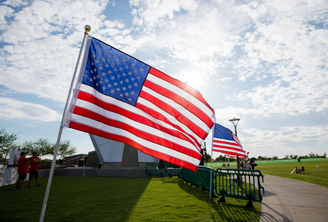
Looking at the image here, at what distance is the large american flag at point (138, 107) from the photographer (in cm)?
414

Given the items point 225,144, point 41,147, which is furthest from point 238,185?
point 41,147

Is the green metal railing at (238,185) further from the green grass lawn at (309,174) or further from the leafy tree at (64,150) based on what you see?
the leafy tree at (64,150)

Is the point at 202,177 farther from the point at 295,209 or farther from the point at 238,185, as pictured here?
the point at 295,209

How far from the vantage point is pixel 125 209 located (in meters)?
6.11

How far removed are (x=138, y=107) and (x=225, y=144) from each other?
27.1 feet

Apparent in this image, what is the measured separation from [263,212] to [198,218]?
2.34 meters

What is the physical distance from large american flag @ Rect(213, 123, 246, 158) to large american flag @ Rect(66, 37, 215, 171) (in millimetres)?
6627

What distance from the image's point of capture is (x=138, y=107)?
15.0ft

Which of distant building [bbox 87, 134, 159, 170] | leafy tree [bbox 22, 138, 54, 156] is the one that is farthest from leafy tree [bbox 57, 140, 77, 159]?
distant building [bbox 87, 134, 159, 170]

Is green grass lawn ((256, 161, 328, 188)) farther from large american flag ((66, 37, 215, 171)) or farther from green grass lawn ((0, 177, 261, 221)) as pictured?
large american flag ((66, 37, 215, 171))

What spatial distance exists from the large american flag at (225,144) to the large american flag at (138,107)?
663 centimetres

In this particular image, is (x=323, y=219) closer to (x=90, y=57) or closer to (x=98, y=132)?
(x=98, y=132)

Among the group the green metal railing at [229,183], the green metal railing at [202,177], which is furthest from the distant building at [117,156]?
the green metal railing at [202,177]

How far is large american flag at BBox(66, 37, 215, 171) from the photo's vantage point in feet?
13.6
